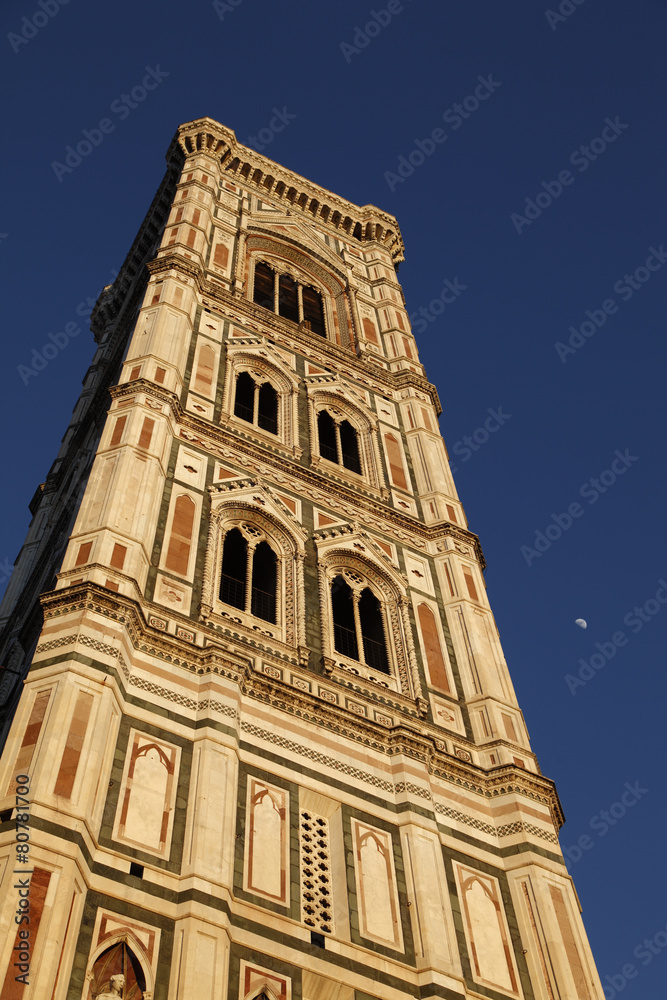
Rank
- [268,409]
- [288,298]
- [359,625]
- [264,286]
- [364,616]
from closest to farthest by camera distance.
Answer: [359,625] < [364,616] < [268,409] < [264,286] < [288,298]

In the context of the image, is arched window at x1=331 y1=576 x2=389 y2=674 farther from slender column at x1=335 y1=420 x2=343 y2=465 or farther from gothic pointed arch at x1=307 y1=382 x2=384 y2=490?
slender column at x1=335 y1=420 x2=343 y2=465

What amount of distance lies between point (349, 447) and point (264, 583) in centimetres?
540

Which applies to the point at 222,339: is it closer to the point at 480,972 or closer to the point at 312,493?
the point at 312,493

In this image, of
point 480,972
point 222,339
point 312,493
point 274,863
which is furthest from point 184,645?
point 222,339

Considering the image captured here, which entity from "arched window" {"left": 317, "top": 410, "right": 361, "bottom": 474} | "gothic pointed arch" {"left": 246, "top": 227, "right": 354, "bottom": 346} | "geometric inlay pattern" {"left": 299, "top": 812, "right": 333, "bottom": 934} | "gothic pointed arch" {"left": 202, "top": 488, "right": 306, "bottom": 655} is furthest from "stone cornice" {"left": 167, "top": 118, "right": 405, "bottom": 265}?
"geometric inlay pattern" {"left": 299, "top": 812, "right": 333, "bottom": 934}

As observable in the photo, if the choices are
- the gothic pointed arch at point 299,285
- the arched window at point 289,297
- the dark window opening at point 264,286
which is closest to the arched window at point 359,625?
the gothic pointed arch at point 299,285

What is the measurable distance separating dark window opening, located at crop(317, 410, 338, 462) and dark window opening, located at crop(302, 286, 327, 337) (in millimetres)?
4294

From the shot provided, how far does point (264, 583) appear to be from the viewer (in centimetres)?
1606

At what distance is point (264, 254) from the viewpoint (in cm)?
2769

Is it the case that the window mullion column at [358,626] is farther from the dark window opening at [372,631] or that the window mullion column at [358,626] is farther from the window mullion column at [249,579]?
the window mullion column at [249,579]

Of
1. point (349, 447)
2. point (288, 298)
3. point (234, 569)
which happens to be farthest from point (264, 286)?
point (234, 569)

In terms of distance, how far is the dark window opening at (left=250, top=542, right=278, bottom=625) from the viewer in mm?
15367

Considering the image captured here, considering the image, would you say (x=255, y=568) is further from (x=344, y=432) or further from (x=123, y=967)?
(x=123, y=967)

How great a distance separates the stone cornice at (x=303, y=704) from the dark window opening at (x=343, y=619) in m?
1.38
